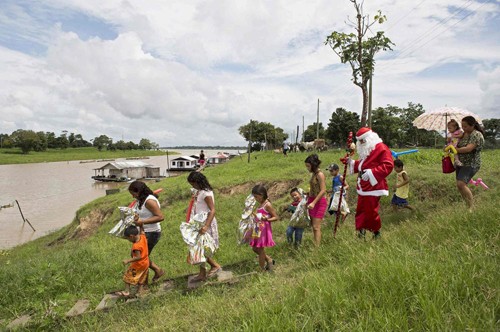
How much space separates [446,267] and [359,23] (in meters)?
15.1

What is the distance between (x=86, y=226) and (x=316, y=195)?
14.4 metres

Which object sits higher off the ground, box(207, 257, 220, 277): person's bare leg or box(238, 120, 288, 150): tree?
box(238, 120, 288, 150): tree

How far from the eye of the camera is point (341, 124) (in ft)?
154

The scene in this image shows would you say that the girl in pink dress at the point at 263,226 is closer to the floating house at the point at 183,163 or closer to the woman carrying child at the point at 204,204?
the woman carrying child at the point at 204,204

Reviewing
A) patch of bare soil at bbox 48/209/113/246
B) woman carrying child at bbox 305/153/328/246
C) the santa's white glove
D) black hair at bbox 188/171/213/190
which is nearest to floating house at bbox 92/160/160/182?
A: patch of bare soil at bbox 48/209/113/246

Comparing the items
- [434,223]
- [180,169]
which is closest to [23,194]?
[180,169]

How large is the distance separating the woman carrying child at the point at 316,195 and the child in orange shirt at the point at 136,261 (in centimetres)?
259

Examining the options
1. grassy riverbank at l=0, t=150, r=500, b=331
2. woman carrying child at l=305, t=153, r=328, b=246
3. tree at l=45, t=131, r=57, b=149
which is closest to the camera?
grassy riverbank at l=0, t=150, r=500, b=331

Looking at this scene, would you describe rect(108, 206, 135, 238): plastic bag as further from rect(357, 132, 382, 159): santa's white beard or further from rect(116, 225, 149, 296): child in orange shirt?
rect(357, 132, 382, 159): santa's white beard

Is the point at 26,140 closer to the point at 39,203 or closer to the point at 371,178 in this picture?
the point at 39,203

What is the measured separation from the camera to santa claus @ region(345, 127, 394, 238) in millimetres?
4414

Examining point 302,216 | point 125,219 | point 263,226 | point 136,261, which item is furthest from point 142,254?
point 302,216

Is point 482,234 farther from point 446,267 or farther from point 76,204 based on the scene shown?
point 76,204

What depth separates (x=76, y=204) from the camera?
29.2m
